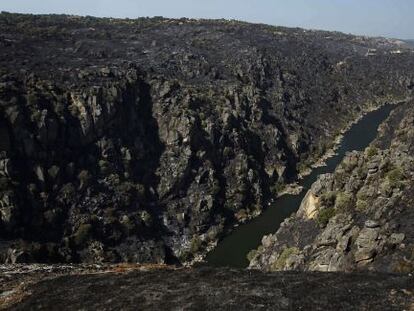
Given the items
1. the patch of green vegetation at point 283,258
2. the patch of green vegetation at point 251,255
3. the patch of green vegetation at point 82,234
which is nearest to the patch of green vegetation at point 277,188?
the patch of green vegetation at point 251,255

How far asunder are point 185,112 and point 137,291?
73968 millimetres

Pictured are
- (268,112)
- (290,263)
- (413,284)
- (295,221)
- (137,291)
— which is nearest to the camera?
(413,284)

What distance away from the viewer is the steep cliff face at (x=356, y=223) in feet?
136

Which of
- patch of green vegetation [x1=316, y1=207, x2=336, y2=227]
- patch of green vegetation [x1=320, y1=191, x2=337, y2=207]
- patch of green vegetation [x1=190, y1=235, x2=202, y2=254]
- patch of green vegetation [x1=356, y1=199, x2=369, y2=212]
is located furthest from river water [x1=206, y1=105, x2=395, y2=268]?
patch of green vegetation [x1=356, y1=199, x2=369, y2=212]

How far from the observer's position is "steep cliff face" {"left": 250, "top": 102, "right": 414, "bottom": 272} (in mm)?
41469

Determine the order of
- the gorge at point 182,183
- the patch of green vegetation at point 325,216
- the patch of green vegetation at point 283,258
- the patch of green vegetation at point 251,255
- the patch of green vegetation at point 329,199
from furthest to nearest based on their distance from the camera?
the patch of green vegetation at point 251,255
the patch of green vegetation at point 329,199
the patch of green vegetation at point 325,216
the patch of green vegetation at point 283,258
the gorge at point 182,183

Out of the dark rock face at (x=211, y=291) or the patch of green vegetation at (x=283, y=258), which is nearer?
the dark rock face at (x=211, y=291)

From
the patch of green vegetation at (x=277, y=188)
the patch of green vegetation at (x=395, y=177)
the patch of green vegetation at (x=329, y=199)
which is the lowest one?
the patch of green vegetation at (x=277, y=188)

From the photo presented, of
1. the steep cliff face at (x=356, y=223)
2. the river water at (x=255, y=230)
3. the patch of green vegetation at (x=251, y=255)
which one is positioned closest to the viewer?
the steep cliff face at (x=356, y=223)

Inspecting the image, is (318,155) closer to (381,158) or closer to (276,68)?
(276,68)

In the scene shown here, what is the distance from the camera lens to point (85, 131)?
89312 millimetres

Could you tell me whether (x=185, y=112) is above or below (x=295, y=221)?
above

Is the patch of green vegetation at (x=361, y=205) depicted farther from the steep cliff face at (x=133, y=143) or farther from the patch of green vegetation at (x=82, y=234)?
the patch of green vegetation at (x=82, y=234)

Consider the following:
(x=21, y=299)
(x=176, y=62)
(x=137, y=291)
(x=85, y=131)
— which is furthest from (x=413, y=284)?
(x=176, y=62)
